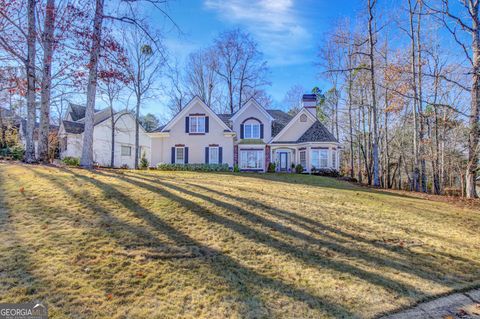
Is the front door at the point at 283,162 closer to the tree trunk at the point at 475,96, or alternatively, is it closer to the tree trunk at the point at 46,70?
the tree trunk at the point at 475,96

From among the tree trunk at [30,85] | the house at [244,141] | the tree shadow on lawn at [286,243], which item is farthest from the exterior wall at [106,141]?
the tree shadow on lawn at [286,243]

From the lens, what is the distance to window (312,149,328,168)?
941 inches

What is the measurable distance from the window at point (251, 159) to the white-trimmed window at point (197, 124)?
430 cm

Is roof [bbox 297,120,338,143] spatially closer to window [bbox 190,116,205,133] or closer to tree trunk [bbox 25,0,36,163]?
window [bbox 190,116,205,133]

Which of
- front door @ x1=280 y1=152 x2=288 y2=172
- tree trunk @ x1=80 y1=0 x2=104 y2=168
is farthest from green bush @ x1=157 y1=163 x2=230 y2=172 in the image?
tree trunk @ x1=80 y1=0 x2=104 y2=168

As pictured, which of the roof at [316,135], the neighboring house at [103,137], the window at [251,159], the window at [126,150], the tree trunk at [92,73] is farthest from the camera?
the window at [126,150]

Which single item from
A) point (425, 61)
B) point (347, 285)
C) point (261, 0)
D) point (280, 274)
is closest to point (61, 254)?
point (280, 274)

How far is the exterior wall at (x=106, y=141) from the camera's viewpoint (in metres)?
28.1

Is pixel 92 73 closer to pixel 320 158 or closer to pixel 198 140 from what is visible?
pixel 198 140

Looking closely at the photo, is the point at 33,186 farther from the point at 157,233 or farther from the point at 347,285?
the point at 347,285

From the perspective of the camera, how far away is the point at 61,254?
4.49 m

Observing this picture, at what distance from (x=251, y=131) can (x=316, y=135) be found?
18.5 feet

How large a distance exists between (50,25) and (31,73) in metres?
2.10

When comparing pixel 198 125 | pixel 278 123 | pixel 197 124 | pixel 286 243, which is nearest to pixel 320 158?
pixel 278 123
